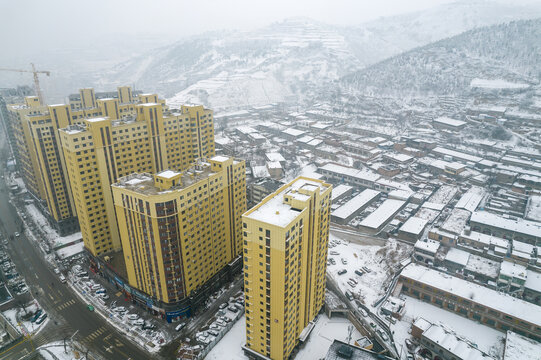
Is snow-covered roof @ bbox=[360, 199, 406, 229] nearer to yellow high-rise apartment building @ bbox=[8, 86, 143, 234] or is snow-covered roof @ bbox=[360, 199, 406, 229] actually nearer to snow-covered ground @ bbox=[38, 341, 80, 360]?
snow-covered ground @ bbox=[38, 341, 80, 360]

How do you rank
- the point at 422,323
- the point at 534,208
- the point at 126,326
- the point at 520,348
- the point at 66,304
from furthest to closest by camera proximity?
1. the point at 534,208
2. the point at 66,304
3. the point at 126,326
4. the point at 422,323
5. the point at 520,348

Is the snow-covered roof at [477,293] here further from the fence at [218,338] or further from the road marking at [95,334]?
the road marking at [95,334]

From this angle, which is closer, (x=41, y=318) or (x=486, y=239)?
(x=41, y=318)

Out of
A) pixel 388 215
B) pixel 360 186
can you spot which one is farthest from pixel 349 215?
pixel 360 186

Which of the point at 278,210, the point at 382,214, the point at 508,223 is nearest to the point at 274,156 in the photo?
the point at 382,214

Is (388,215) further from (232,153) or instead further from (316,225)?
(232,153)

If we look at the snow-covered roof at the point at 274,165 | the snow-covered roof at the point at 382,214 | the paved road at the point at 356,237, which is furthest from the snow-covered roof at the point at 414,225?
the snow-covered roof at the point at 274,165

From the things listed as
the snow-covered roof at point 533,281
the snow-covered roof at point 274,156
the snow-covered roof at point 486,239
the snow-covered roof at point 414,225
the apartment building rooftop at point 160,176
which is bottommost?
the snow-covered roof at point 533,281

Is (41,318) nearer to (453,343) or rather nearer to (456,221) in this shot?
(453,343)
